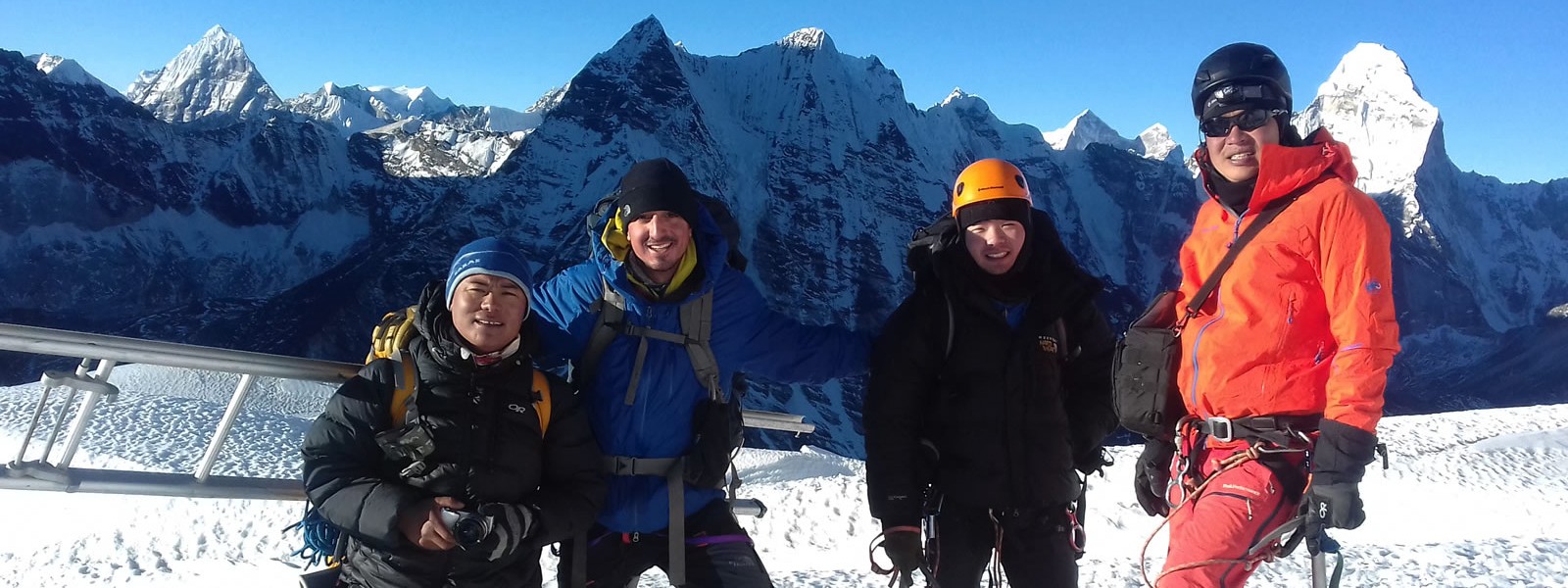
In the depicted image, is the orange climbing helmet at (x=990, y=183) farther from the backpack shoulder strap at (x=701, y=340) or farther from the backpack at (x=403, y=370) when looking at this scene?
the backpack at (x=403, y=370)

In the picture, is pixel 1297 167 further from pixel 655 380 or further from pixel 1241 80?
pixel 655 380

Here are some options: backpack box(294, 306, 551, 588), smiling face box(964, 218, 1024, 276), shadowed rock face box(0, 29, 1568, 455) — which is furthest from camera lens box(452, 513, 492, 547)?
shadowed rock face box(0, 29, 1568, 455)

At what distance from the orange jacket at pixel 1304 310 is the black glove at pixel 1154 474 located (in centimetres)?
32

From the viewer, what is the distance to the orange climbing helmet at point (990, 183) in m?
3.65

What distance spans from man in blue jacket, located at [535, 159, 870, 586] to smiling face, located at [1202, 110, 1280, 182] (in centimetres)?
195

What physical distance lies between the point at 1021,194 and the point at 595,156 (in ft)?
559

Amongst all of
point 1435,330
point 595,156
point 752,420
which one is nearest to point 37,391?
point 752,420

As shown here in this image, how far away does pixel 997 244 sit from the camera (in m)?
3.63

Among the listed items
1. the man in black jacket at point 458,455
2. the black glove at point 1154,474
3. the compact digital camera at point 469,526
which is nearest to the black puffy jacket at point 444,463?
the man in black jacket at point 458,455

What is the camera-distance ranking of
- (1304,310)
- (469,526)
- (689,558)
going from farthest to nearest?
(689,558), (469,526), (1304,310)

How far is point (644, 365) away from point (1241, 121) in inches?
94.9

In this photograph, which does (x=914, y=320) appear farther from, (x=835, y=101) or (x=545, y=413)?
(x=835, y=101)

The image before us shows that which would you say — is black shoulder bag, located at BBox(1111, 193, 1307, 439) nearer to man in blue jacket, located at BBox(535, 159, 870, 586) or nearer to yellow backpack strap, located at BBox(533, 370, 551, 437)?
man in blue jacket, located at BBox(535, 159, 870, 586)

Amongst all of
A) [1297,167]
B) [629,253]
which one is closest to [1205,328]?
[1297,167]
